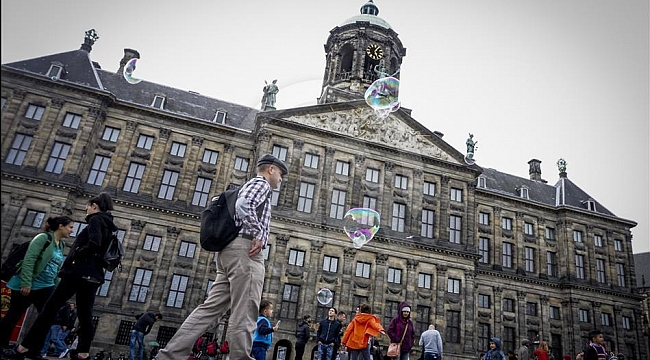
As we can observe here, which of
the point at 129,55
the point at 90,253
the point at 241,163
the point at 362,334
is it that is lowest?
the point at 362,334

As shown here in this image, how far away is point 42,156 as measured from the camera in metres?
25.9

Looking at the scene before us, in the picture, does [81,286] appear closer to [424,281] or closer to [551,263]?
[424,281]

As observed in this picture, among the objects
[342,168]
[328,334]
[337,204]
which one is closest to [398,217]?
[337,204]

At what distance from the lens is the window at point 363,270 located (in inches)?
1071

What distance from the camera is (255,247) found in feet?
15.1

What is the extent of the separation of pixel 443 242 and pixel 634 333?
66.8ft

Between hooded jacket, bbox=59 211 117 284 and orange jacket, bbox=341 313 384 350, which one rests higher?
hooded jacket, bbox=59 211 117 284

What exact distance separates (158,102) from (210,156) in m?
5.89

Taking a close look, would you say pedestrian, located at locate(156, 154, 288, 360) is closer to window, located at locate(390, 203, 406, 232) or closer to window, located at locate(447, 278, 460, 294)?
window, located at locate(390, 203, 406, 232)

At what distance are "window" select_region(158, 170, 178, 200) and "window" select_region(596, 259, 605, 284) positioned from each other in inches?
1409

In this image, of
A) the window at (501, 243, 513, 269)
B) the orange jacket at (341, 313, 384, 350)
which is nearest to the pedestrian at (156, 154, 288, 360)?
the orange jacket at (341, 313, 384, 350)

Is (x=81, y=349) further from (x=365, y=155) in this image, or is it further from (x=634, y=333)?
(x=634, y=333)

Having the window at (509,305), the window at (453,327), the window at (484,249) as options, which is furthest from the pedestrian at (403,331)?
the window at (509,305)

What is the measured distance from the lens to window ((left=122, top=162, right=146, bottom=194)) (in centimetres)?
2803
